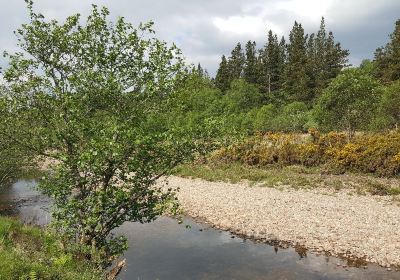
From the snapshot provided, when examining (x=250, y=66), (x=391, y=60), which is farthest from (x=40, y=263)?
(x=250, y=66)

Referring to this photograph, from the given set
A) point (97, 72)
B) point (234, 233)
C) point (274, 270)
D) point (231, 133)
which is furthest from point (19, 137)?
point (234, 233)

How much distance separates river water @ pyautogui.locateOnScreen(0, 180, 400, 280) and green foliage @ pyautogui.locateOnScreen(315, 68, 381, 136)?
23.6 m

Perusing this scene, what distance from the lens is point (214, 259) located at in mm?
19281

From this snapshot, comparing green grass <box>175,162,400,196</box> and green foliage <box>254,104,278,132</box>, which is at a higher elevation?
green foliage <box>254,104,278,132</box>

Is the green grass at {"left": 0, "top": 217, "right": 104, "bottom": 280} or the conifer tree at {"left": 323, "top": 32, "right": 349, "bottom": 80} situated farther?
the conifer tree at {"left": 323, "top": 32, "right": 349, "bottom": 80}

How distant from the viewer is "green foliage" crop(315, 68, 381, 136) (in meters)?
40.8

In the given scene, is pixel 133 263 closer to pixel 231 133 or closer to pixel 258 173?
pixel 231 133

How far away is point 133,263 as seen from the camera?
1894cm

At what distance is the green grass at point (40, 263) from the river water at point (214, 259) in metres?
2.16

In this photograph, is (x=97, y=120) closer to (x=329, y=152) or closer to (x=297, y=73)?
(x=329, y=152)

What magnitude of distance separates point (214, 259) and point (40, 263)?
10.6m

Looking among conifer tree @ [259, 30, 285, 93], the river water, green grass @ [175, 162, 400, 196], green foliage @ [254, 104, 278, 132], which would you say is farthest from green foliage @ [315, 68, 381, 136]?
conifer tree @ [259, 30, 285, 93]

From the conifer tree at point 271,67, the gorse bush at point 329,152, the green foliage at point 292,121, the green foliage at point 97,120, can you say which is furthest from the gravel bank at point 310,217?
the conifer tree at point 271,67

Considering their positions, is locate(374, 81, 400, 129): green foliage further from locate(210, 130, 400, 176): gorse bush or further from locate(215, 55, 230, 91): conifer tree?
locate(215, 55, 230, 91): conifer tree
